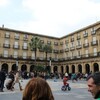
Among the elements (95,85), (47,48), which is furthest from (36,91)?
(47,48)

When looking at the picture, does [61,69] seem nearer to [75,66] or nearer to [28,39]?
[75,66]

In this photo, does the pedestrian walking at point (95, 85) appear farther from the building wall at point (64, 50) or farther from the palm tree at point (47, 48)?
the palm tree at point (47, 48)

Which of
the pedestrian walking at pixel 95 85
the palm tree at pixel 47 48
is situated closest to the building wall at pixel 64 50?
the palm tree at pixel 47 48

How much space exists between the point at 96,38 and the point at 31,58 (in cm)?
1909

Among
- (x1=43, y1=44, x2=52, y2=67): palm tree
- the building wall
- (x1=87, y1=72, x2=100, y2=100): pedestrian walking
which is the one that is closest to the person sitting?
(x1=87, y1=72, x2=100, y2=100): pedestrian walking

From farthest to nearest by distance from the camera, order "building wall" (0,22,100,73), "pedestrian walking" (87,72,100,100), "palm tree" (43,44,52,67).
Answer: "palm tree" (43,44,52,67) < "building wall" (0,22,100,73) < "pedestrian walking" (87,72,100,100)

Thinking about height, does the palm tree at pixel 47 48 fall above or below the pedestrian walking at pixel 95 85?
above

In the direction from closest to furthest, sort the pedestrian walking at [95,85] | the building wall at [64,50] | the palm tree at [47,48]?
the pedestrian walking at [95,85]
the building wall at [64,50]
the palm tree at [47,48]

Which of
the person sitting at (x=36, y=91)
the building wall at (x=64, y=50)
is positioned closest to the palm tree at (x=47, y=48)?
the building wall at (x=64, y=50)

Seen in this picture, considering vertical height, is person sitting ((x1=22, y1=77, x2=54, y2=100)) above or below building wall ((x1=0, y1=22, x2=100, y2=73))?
below

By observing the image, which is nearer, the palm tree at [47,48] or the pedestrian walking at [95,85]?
the pedestrian walking at [95,85]

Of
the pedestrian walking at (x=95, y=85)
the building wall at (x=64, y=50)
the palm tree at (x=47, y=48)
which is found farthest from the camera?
the palm tree at (x=47, y=48)

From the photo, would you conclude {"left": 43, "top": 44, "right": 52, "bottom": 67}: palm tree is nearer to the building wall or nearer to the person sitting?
the building wall

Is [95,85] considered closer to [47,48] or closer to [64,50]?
[47,48]
